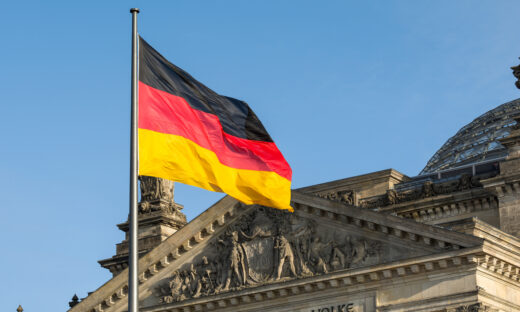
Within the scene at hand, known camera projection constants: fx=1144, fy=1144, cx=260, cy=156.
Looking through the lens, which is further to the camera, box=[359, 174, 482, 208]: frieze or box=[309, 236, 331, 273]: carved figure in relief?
box=[359, 174, 482, 208]: frieze

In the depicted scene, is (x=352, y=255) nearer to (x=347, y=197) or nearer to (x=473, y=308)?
(x=473, y=308)

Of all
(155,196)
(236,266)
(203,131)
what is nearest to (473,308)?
(236,266)

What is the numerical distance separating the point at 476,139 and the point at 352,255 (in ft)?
98.1

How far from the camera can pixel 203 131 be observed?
95.5 ft

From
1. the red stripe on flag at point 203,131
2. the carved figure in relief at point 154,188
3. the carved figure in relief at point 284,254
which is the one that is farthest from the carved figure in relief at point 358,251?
the red stripe on flag at point 203,131

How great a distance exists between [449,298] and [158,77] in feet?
70.5

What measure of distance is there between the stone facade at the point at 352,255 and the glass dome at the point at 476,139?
44.1 ft

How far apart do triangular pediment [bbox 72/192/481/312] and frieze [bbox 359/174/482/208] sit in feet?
30.4

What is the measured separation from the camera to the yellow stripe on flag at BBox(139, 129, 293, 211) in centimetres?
2716

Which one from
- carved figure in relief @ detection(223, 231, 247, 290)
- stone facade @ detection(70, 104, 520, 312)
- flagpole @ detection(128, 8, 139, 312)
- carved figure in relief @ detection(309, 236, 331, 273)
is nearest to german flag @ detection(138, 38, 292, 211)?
flagpole @ detection(128, 8, 139, 312)

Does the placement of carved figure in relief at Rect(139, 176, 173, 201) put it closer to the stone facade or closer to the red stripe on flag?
the stone facade

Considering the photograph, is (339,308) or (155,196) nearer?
(339,308)

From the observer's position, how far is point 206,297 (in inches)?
2046

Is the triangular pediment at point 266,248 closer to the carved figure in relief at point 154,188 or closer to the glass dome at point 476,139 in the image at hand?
the carved figure in relief at point 154,188
